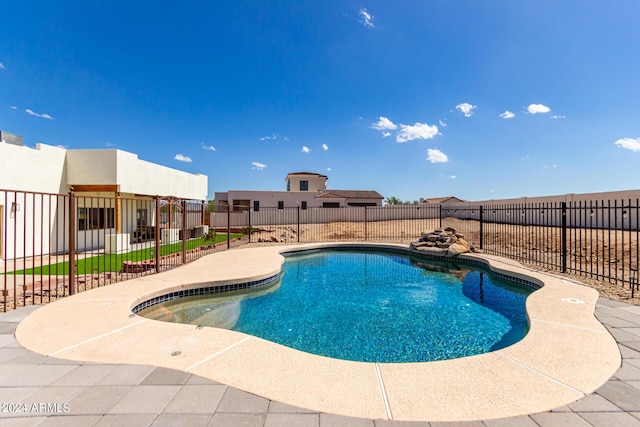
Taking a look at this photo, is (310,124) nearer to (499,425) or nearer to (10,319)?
(10,319)

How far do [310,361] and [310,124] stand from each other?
20.1 metres

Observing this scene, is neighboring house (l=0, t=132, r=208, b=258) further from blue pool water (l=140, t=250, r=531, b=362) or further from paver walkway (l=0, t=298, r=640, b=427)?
paver walkway (l=0, t=298, r=640, b=427)

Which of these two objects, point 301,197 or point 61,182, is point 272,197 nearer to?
point 301,197

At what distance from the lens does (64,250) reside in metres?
5.82

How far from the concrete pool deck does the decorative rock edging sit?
5.93m

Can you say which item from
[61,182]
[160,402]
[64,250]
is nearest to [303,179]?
[61,182]

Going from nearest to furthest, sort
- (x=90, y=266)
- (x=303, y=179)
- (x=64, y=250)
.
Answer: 1. (x=64, y=250)
2. (x=90, y=266)
3. (x=303, y=179)

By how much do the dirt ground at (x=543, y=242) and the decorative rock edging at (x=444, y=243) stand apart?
1.13m

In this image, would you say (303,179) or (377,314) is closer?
(377,314)

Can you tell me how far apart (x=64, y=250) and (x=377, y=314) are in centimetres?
676

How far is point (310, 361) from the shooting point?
2713 mm

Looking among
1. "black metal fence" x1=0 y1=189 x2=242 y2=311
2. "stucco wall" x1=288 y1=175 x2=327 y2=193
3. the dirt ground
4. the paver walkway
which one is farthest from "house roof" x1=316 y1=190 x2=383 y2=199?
the paver walkway

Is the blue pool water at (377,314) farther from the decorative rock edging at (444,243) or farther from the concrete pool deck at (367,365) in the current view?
the decorative rock edging at (444,243)

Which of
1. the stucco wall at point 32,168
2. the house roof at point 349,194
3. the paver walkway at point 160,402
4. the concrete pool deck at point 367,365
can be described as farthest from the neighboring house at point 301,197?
the paver walkway at point 160,402
